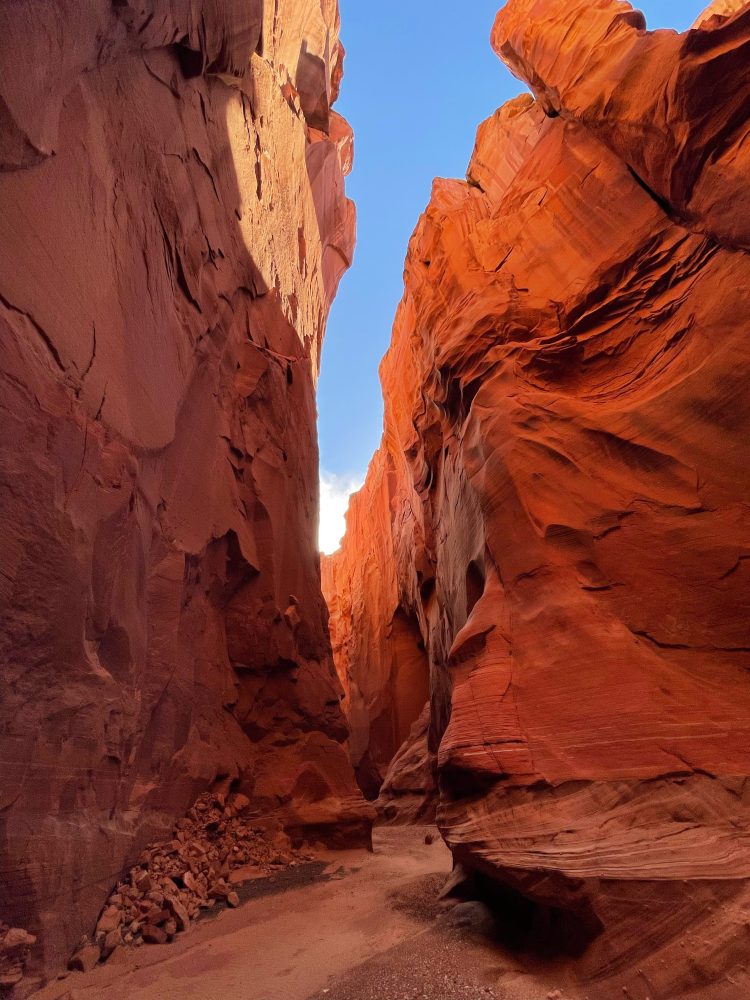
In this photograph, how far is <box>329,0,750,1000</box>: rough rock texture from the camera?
4.51 metres

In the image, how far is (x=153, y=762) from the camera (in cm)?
680

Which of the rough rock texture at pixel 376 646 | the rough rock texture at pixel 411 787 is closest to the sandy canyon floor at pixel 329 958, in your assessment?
the rough rock texture at pixel 411 787

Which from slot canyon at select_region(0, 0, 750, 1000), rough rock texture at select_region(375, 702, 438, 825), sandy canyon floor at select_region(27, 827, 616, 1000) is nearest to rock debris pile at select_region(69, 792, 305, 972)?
slot canyon at select_region(0, 0, 750, 1000)

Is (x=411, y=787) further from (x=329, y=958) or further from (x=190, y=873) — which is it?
(x=329, y=958)

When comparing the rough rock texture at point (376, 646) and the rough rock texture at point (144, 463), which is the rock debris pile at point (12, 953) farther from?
the rough rock texture at point (376, 646)

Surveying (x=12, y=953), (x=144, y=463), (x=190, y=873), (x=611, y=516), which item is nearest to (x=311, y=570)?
(x=144, y=463)

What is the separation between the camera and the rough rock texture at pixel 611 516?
4.51 meters

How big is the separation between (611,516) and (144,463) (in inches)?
220

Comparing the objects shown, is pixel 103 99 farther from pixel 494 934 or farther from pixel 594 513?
pixel 494 934

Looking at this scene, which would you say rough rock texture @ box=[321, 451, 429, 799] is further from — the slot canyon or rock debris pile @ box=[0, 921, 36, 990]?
rock debris pile @ box=[0, 921, 36, 990]

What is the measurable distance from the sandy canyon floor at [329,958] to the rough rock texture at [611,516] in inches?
22.1

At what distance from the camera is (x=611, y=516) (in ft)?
21.7

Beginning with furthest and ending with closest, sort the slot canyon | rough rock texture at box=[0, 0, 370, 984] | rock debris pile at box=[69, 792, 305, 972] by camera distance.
→ rock debris pile at box=[69, 792, 305, 972] → rough rock texture at box=[0, 0, 370, 984] → the slot canyon

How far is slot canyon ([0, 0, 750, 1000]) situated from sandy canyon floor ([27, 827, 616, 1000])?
43mm
